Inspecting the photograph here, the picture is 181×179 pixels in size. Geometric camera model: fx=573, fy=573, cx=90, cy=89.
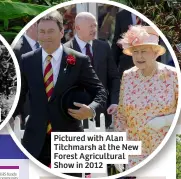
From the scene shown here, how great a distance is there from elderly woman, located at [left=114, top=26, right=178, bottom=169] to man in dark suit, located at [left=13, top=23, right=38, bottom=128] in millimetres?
580

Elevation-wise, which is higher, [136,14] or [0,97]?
[136,14]

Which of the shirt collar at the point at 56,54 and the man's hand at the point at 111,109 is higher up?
the shirt collar at the point at 56,54

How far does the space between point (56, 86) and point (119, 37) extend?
537mm

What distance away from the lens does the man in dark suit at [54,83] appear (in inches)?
A: 152

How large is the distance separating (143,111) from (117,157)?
0.36 m

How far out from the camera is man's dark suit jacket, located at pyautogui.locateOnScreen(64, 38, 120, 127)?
3848 mm

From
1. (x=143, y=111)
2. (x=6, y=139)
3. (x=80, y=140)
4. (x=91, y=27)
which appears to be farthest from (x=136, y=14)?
(x=6, y=139)

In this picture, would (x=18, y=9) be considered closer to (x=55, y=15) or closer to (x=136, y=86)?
(x=55, y=15)

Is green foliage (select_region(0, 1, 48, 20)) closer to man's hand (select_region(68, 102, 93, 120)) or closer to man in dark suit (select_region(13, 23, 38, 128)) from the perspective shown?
man in dark suit (select_region(13, 23, 38, 128))

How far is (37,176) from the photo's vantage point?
3.94 m

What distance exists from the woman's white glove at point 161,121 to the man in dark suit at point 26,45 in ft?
2.80

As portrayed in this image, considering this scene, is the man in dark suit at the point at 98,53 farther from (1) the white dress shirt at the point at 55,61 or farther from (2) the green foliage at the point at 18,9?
(2) the green foliage at the point at 18,9

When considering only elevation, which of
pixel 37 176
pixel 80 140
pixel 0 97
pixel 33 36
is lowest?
pixel 37 176
